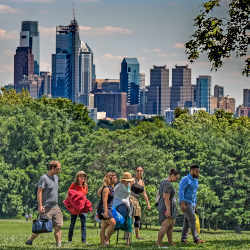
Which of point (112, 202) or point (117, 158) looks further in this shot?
point (117, 158)

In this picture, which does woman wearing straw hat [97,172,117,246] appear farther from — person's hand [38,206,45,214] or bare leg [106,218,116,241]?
person's hand [38,206,45,214]

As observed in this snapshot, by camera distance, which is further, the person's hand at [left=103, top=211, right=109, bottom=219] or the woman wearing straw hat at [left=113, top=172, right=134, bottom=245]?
the woman wearing straw hat at [left=113, top=172, right=134, bottom=245]

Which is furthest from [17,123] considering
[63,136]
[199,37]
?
[199,37]

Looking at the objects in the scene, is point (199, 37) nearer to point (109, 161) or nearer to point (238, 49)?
point (238, 49)

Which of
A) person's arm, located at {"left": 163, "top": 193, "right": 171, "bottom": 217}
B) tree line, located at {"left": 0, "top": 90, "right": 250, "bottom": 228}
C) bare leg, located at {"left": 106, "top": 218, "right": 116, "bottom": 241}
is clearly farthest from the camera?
tree line, located at {"left": 0, "top": 90, "right": 250, "bottom": 228}

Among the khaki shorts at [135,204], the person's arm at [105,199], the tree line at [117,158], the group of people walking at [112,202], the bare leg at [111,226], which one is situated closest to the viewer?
the group of people walking at [112,202]

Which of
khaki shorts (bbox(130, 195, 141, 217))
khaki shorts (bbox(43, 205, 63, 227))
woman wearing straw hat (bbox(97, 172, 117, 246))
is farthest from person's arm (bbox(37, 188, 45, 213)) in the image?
khaki shorts (bbox(130, 195, 141, 217))

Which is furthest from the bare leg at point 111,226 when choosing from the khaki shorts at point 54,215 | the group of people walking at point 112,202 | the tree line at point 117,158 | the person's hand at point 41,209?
the tree line at point 117,158

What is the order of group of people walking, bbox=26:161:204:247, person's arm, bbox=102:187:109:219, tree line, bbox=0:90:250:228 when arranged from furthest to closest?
tree line, bbox=0:90:250:228 < person's arm, bbox=102:187:109:219 < group of people walking, bbox=26:161:204:247

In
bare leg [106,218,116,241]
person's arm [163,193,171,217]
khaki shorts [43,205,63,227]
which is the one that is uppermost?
person's arm [163,193,171,217]

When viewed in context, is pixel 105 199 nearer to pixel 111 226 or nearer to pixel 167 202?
pixel 111 226

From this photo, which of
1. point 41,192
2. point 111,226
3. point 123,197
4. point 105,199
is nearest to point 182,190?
point 123,197

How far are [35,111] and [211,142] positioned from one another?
18230 millimetres

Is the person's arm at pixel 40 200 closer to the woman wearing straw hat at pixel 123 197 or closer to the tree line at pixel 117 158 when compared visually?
the woman wearing straw hat at pixel 123 197
